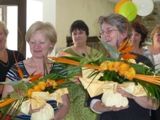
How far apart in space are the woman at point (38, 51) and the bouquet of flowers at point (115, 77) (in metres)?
0.28

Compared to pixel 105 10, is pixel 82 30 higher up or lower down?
lower down

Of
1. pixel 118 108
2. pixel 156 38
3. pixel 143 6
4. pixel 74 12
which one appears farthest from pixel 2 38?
pixel 74 12

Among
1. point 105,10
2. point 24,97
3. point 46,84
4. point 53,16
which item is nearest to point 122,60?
point 46,84

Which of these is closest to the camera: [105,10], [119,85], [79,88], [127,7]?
[119,85]

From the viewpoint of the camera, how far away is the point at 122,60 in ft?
5.73

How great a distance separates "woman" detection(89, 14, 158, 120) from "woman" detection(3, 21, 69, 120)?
214mm

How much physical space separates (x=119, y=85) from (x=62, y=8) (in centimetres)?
396

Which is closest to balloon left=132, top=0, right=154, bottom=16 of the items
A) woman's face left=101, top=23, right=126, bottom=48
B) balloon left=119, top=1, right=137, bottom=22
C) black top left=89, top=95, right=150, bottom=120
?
balloon left=119, top=1, right=137, bottom=22

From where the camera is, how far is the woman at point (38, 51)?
200cm

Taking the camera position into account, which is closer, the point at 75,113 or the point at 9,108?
the point at 9,108

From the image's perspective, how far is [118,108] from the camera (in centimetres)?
174

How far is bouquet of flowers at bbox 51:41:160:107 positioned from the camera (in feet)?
5.58

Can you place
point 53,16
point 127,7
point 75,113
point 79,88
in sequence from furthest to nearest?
point 53,16
point 127,7
point 75,113
point 79,88

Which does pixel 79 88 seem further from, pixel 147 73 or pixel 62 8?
pixel 62 8
